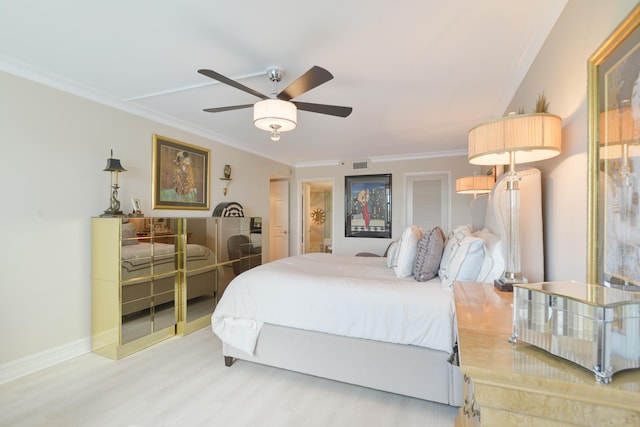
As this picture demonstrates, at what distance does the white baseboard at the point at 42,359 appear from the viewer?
2.17 m

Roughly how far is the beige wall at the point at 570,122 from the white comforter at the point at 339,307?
2.23 ft

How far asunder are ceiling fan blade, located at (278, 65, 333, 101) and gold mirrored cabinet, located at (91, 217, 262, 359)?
74.8 inches

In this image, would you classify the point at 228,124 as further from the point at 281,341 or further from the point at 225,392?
the point at 225,392

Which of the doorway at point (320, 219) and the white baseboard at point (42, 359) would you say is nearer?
the white baseboard at point (42, 359)

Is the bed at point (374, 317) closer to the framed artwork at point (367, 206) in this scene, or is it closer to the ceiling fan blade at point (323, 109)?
the ceiling fan blade at point (323, 109)

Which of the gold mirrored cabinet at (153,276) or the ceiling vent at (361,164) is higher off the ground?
the ceiling vent at (361,164)

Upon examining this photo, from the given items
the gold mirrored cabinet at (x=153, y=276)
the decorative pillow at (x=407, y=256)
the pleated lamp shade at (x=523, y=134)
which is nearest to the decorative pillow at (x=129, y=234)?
the gold mirrored cabinet at (x=153, y=276)

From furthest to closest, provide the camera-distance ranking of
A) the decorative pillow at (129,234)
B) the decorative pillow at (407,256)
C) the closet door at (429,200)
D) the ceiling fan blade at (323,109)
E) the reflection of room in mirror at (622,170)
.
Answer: the closet door at (429,200), the decorative pillow at (129,234), the decorative pillow at (407,256), the ceiling fan blade at (323,109), the reflection of room in mirror at (622,170)

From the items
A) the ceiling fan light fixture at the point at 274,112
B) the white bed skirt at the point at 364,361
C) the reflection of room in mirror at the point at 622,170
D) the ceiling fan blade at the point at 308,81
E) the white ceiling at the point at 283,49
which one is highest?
the white ceiling at the point at 283,49

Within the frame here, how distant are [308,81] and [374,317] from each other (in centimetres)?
163

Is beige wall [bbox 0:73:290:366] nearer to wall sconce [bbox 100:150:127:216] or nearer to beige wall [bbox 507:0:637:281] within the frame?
wall sconce [bbox 100:150:127:216]

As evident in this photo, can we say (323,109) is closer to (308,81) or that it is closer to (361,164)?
(308,81)

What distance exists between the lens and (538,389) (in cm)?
68

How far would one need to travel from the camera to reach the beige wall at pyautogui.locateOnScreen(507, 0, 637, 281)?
116cm
